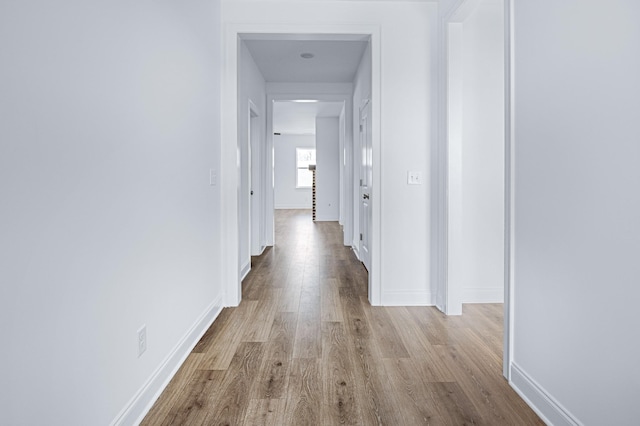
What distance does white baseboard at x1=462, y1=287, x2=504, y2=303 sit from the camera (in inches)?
128

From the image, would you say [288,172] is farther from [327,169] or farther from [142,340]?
[142,340]

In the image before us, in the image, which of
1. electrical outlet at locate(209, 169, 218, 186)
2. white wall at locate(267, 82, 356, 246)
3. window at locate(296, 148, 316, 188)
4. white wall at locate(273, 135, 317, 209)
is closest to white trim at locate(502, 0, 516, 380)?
electrical outlet at locate(209, 169, 218, 186)

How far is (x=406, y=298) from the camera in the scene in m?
3.20

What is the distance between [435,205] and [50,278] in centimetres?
265

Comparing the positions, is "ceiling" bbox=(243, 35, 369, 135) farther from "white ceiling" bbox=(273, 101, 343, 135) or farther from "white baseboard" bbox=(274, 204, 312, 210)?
"white baseboard" bbox=(274, 204, 312, 210)

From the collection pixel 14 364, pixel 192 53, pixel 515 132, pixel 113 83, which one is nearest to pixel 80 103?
pixel 113 83

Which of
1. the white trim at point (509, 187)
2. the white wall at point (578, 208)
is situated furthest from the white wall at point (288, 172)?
the white wall at point (578, 208)

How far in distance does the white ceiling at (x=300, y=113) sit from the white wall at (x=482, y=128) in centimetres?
387

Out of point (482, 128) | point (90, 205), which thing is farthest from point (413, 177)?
point (90, 205)

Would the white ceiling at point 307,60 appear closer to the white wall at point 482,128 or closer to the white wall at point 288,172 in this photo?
the white wall at point 482,128

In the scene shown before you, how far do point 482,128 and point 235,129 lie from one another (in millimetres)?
1978

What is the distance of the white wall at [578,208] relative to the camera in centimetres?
119

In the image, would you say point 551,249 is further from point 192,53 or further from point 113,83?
point 192,53

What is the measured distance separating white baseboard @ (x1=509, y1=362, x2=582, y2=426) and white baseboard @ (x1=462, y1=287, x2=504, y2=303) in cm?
139
